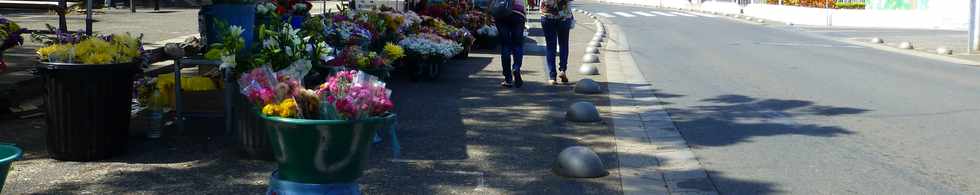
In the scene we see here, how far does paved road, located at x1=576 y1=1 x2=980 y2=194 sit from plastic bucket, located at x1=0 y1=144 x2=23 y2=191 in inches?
148

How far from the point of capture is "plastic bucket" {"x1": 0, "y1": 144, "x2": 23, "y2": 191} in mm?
4191

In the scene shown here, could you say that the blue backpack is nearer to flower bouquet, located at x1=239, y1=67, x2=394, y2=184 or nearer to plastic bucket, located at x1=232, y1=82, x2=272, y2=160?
plastic bucket, located at x1=232, y1=82, x2=272, y2=160

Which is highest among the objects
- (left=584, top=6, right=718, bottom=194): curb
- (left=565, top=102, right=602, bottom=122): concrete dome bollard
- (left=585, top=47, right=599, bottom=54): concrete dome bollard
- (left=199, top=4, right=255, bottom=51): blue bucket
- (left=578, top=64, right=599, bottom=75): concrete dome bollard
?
(left=199, top=4, right=255, bottom=51): blue bucket

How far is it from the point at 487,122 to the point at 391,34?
3.28 metres

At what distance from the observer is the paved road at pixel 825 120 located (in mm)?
6480

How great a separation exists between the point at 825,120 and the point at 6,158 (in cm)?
704

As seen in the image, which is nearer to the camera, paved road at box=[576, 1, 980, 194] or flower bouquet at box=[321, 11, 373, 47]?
paved road at box=[576, 1, 980, 194]

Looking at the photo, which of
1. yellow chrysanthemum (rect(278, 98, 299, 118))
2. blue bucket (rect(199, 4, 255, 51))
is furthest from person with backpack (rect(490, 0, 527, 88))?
yellow chrysanthemum (rect(278, 98, 299, 118))

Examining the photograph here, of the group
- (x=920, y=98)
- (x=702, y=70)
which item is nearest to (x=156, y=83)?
(x=920, y=98)

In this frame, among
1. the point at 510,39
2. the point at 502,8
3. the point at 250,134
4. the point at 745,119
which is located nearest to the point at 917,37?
the point at 510,39

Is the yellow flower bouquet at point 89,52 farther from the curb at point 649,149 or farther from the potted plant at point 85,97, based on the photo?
the curb at point 649,149

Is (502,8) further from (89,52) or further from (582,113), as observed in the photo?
(89,52)

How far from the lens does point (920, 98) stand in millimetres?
11266

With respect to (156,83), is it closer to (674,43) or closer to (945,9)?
(674,43)
